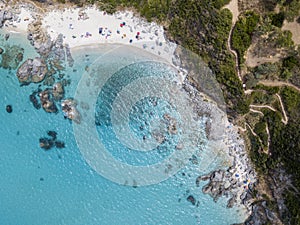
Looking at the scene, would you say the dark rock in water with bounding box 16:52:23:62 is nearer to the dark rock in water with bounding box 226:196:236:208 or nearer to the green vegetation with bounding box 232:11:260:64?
the green vegetation with bounding box 232:11:260:64

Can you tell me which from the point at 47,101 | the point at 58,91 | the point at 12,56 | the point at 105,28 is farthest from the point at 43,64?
the point at 105,28

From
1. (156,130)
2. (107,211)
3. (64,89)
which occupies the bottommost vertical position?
(107,211)

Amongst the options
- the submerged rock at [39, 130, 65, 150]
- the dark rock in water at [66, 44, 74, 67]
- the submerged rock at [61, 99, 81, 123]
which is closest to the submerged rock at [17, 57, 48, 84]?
the dark rock in water at [66, 44, 74, 67]

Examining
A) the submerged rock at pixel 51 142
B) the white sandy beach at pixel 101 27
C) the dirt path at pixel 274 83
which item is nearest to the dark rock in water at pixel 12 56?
the white sandy beach at pixel 101 27

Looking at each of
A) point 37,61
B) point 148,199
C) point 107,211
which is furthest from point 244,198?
point 37,61

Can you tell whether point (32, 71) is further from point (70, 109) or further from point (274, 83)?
point (274, 83)

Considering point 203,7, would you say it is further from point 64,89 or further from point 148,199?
point 148,199
